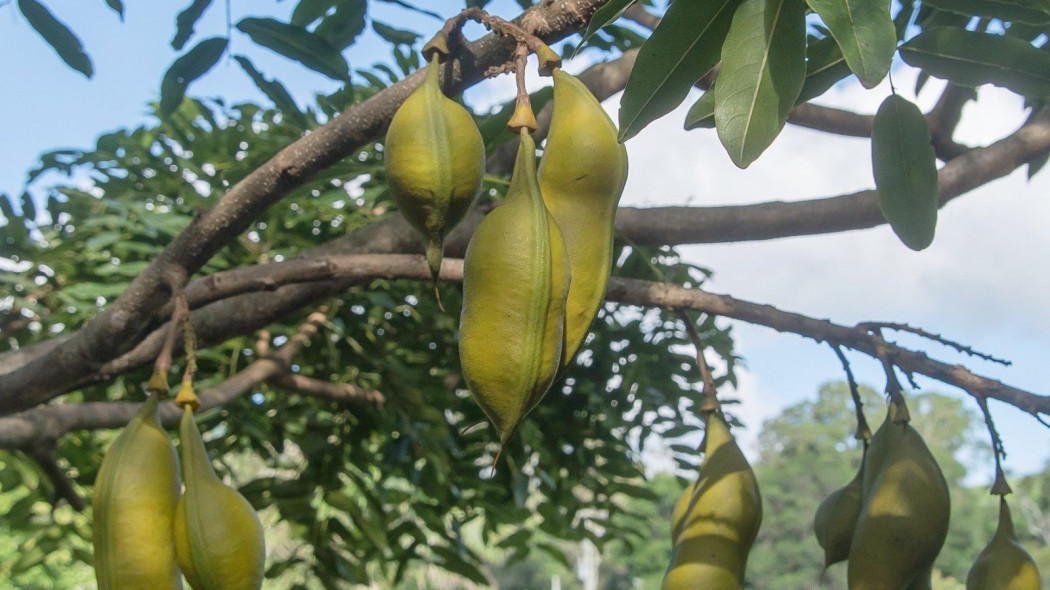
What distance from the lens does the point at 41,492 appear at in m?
2.17

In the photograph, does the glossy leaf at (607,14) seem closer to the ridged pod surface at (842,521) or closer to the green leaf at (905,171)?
the green leaf at (905,171)

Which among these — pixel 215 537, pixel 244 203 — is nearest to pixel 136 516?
pixel 215 537

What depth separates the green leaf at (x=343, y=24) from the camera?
5.03 ft

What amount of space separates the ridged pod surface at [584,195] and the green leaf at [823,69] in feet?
1.03

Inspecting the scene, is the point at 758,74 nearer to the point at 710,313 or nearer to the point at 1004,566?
the point at 710,313

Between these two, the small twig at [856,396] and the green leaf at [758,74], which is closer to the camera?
the green leaf at [758,74]

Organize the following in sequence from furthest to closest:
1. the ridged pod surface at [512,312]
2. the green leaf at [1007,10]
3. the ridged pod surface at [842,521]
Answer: the ridged pod surface at [842,521] < the green leaf at [1007,10] < the ridged pod surface at [512,312]

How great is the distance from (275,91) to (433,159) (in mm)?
962

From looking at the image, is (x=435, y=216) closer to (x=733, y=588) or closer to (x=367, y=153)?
(x=733, y=588)

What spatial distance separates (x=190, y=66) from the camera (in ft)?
5.24

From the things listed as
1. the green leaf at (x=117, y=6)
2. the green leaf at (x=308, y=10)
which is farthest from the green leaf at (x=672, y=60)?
the green leaf at (x=117, y=6)

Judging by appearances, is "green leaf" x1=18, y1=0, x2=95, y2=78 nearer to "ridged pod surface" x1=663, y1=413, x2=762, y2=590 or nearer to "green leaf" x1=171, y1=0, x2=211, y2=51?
"green leaf" x1=171, y1=0, x2=211, y2=51

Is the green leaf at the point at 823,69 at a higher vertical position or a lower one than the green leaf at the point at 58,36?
lower

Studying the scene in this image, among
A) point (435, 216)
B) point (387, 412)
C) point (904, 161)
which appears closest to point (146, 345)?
point (387, 412)
